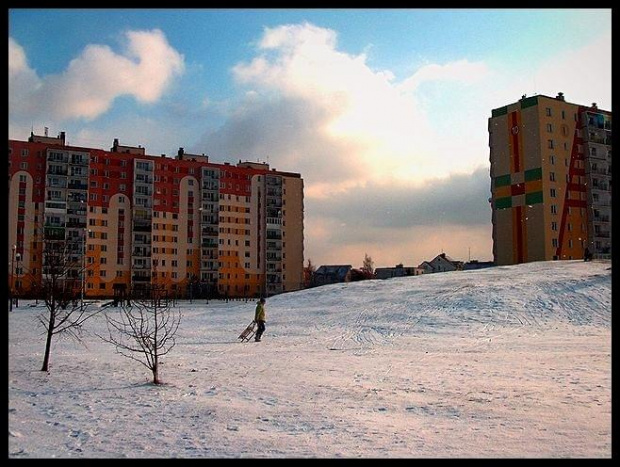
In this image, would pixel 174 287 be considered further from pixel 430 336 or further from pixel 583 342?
pixel 583 342

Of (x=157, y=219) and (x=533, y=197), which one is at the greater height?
(x=533, y=197)

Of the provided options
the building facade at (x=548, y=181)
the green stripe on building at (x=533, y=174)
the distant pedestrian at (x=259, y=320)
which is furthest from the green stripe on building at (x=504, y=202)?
the distant pedestrian at (x=259, y=320)

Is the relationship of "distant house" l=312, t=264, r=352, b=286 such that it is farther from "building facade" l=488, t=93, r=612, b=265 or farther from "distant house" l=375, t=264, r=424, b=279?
"building facade" l=488, t=93, r=612, b=265

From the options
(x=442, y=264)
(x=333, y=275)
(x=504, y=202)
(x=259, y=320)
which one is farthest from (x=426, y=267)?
(x=259, y=320)

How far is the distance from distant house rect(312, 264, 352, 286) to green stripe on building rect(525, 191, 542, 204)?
54.7m

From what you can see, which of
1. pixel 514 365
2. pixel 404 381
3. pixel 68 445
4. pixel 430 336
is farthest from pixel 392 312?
pixel 68 445

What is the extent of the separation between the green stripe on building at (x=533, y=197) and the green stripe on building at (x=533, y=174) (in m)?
1.49

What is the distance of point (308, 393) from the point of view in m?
10.3

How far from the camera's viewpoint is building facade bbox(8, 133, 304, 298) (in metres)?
70.1

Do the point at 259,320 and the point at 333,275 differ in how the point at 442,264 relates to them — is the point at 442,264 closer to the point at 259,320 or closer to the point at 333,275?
the point at 333,275

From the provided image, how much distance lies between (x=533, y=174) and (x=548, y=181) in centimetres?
167

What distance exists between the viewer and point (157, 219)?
7819 cm

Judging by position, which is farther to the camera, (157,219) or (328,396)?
(157,219)

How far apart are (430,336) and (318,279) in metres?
92.8
